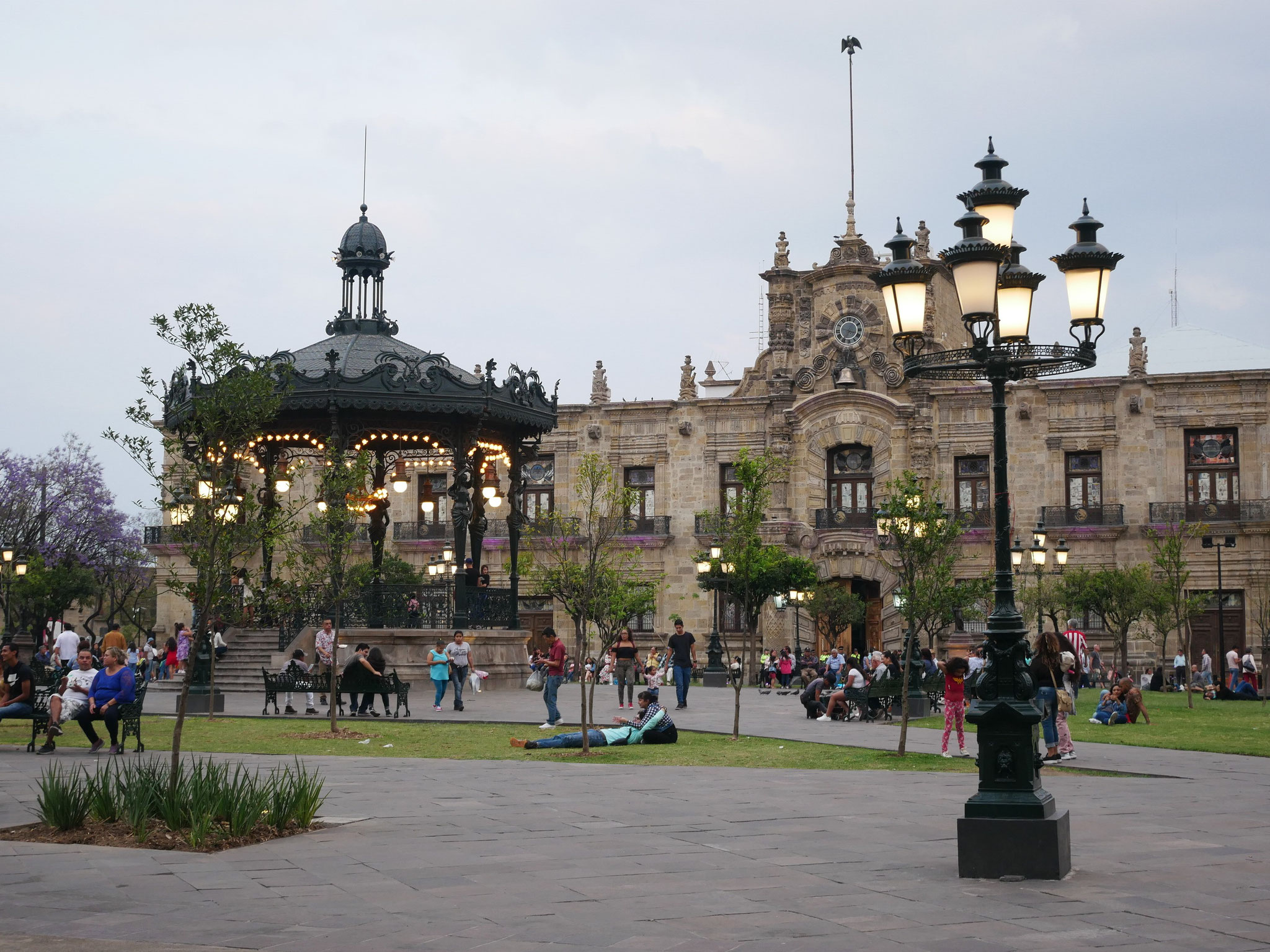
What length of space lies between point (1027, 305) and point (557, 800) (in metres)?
5.40

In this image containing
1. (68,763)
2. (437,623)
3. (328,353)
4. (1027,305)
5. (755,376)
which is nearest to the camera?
(1027,305)

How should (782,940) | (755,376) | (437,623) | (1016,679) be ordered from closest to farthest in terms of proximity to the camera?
→ 1. (782,940)
2. (1016,679)
3. (437,623)
4. (755,376)

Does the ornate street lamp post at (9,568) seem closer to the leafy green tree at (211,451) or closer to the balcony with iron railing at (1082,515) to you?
the leafy green tree at (211,451)

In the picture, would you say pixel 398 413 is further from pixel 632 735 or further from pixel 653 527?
pixel 653 527

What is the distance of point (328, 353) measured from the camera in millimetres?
24203

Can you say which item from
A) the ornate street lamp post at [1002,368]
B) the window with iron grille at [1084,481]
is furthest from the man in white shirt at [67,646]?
the window with iron grille at [1084,481]

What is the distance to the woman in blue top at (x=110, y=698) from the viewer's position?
14328 millimetres

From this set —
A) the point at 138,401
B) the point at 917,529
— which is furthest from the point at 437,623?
the point at 138,401

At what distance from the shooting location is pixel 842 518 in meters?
43.4

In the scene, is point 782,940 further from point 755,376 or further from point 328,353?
point 755,376

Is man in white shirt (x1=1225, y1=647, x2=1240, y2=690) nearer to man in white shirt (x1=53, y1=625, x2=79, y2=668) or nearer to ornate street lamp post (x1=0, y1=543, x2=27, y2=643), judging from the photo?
man in white shirt (x1=53, y1=625, x2=79, y2=668)

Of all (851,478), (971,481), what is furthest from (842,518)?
(971,481)

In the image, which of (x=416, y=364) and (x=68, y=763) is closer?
(x=68, y=763)

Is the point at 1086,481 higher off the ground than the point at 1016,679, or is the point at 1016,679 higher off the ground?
the point at 1086,481
